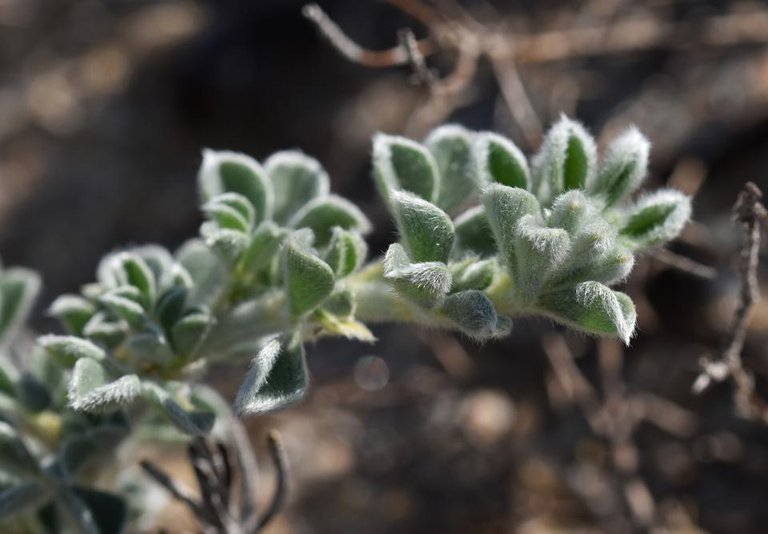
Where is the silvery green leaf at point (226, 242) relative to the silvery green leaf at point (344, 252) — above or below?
above

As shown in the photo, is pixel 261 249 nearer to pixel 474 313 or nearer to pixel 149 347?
pixel 149 347

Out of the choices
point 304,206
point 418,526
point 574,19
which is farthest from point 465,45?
point 418,526

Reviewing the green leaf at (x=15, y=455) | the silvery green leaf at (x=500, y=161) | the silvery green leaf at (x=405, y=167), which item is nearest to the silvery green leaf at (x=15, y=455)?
the green leaf at (x=15, y=455)

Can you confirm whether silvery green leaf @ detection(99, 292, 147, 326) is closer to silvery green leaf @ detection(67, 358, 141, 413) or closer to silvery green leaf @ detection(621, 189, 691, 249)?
silvery green leaf @ detection(67, 358, 141, 413)

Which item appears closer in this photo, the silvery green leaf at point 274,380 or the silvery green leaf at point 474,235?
the silvery green leaf at point 274,380

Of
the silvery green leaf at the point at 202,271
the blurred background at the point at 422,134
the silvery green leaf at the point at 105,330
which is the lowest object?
the blurred background at the point at 422,134

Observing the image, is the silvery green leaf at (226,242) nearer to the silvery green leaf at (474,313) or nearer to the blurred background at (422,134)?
the silvery green leaf at (474,313)

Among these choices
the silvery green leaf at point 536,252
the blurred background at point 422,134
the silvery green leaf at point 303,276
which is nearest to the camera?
the silvery green leaf at point 536,252
